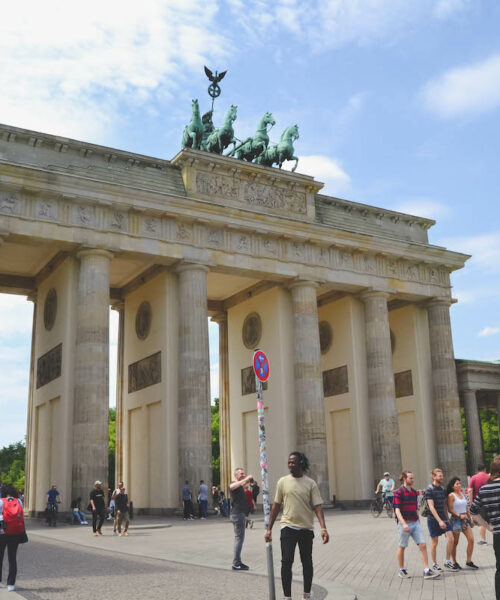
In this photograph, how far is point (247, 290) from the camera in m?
37.7

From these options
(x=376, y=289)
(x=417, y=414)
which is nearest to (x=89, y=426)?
(x=376, y=289)

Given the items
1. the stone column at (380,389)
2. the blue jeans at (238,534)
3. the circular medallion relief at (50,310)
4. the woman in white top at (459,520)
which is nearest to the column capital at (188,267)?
the circular medallion relief at (50,310)

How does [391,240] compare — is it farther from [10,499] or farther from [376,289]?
[10,499]

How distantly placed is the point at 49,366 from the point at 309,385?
11980 mm

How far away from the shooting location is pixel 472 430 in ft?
134

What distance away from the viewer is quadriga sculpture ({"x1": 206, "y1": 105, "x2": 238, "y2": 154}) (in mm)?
34562

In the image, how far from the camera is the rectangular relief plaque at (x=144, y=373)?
32.0 metres

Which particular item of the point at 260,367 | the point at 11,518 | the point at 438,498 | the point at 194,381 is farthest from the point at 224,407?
the point at 260,367

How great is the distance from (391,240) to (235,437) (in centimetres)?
1361

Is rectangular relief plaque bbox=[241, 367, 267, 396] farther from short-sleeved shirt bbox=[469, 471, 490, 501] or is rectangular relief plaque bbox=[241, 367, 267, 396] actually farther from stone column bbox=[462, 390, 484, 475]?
short-sleeved shirt bbox=[469, 471, 490, 501]

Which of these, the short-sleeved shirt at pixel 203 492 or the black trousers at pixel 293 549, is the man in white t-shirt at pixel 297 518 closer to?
the black trousers at pixel 293 549

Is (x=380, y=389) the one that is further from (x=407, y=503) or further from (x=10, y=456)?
(x=10, y=456)

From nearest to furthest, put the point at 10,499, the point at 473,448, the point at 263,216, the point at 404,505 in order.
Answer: the point at 10,499
the point at 404,505
the point at 263,216
the point at 473,448

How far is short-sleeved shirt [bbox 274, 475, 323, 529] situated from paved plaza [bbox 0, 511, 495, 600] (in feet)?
4.13
